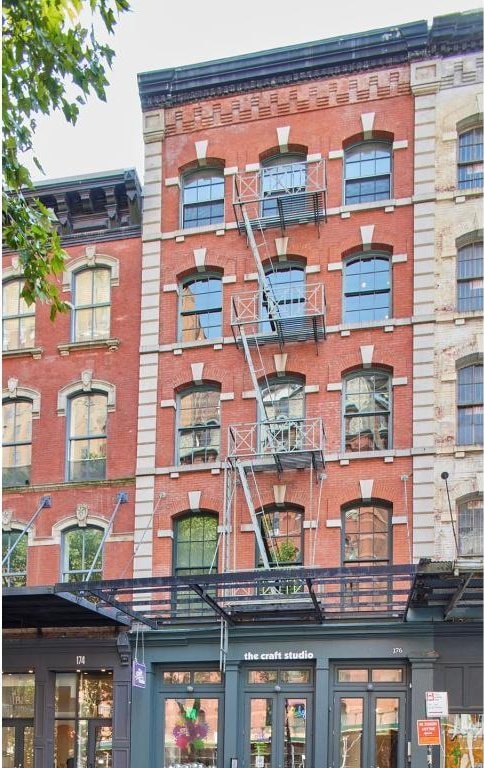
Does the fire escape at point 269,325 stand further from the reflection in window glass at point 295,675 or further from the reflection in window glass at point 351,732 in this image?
the reflection in window glass at point 351,732

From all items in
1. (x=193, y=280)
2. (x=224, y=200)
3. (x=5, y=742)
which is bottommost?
(x=5, y=742)

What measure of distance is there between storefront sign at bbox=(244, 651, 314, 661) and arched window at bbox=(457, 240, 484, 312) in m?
8.66

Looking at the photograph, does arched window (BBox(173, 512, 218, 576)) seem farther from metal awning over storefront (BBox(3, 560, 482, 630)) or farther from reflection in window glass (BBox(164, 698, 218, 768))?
reflection in window glass (BBox(164, 698, 218, 768))

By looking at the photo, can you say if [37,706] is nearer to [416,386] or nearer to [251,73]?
[416,386]

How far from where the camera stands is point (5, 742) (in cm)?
2583

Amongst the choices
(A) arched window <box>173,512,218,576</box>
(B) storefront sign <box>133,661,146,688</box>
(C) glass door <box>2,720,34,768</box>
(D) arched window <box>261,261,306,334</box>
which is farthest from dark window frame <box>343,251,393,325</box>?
(C) glass door <box>2,720,34,768</box>

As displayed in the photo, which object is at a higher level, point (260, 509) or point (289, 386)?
point (289, 386)

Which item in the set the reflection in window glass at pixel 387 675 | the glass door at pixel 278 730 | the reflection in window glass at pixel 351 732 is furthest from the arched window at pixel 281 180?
the reflection in window glass at pixel 351 732

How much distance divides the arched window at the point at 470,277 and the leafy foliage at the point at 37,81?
12467 mm

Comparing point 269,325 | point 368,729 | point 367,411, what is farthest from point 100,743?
point 269,325

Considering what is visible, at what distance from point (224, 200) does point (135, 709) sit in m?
12.7

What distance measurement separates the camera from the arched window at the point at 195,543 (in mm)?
25047

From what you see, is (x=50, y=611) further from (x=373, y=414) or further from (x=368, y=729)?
(x=373, y=414)

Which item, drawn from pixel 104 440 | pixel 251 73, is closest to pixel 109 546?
pixel 104 440
